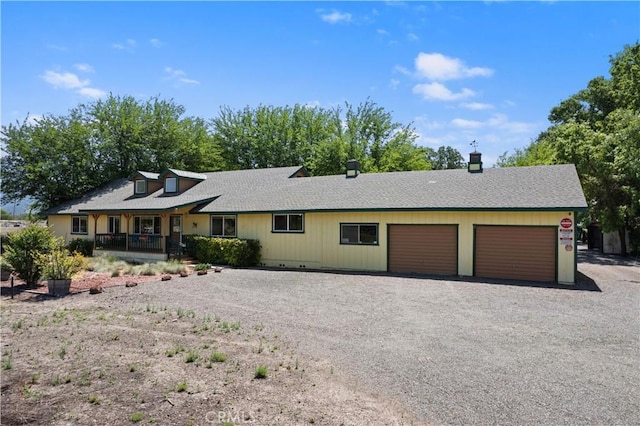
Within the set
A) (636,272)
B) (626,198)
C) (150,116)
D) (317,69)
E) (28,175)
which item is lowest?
(636,272)

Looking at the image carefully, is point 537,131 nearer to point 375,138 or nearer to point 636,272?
point 375,138

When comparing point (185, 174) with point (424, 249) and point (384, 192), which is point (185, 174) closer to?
point (384, 192)

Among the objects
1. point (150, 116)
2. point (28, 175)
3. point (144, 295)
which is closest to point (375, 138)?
point (150, 116)

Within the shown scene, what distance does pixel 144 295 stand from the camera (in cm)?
1114

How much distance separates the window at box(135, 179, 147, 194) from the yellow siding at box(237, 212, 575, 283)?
32.1ft

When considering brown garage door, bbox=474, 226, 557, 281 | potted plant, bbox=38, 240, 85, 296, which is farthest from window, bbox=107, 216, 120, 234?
brown garage door, bbox=474, 226, 557, 281

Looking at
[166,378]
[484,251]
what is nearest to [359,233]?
[484,251]

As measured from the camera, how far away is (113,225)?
24422 millimetres

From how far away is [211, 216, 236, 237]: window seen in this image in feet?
63.6

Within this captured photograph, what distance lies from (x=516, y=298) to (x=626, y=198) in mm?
17633

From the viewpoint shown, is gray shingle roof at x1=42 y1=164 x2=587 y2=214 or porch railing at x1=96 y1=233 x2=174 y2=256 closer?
gray shingle roof at x1=42 y1=164 x2=587 y2=214

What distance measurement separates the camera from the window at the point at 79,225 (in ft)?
83.6

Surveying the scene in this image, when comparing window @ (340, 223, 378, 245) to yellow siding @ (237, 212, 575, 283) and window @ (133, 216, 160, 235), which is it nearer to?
yellow siding @ (237, 212, 575, 283)

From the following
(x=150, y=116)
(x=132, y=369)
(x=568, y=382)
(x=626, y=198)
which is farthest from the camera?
(x=150, y=116)
